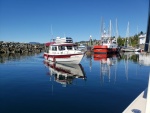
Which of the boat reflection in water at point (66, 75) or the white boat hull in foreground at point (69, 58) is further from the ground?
the white boat hull in foreground at point (69, 58)

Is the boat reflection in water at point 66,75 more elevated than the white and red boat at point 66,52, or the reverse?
Result: the white and red boat at point 66,52

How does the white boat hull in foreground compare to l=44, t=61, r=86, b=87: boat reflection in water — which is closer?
l=44, t=61, r=86, b=87: boat reflection in water

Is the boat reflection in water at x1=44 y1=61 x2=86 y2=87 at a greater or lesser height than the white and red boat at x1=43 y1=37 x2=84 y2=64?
lesser

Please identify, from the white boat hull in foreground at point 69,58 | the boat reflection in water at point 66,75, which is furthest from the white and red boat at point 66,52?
the boat reflection in water at point 66,75

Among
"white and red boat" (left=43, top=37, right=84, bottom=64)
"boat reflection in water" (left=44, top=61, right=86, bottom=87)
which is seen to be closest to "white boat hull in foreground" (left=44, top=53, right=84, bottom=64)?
"white and red boat" (left=43, top=37, right=84, bottom=64)

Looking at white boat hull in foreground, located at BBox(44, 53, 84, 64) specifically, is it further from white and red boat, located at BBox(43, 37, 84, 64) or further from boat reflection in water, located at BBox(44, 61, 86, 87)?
boat reflection in water, located at BBox(44, 61, 86, 87)

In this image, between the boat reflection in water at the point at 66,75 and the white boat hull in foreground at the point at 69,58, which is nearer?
the boat reflection in water at the point at 66,75

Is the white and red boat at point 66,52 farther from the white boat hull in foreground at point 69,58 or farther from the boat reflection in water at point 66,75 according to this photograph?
the boat reflection in water at point 66,75

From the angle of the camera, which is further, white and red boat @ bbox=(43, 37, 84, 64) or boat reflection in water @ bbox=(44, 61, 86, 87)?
white and red boat @ bbox=(43, 37, 84, 64)

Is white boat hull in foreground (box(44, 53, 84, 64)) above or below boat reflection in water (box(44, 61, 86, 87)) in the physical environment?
above

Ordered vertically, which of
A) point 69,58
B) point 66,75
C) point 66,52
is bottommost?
point 66,75

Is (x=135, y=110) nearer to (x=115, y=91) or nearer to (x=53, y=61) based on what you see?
(x=115, y=91)

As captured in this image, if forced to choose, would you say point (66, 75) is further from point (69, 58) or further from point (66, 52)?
point (66, 52)

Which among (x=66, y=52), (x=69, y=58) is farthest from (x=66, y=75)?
(x=66, y=52)
